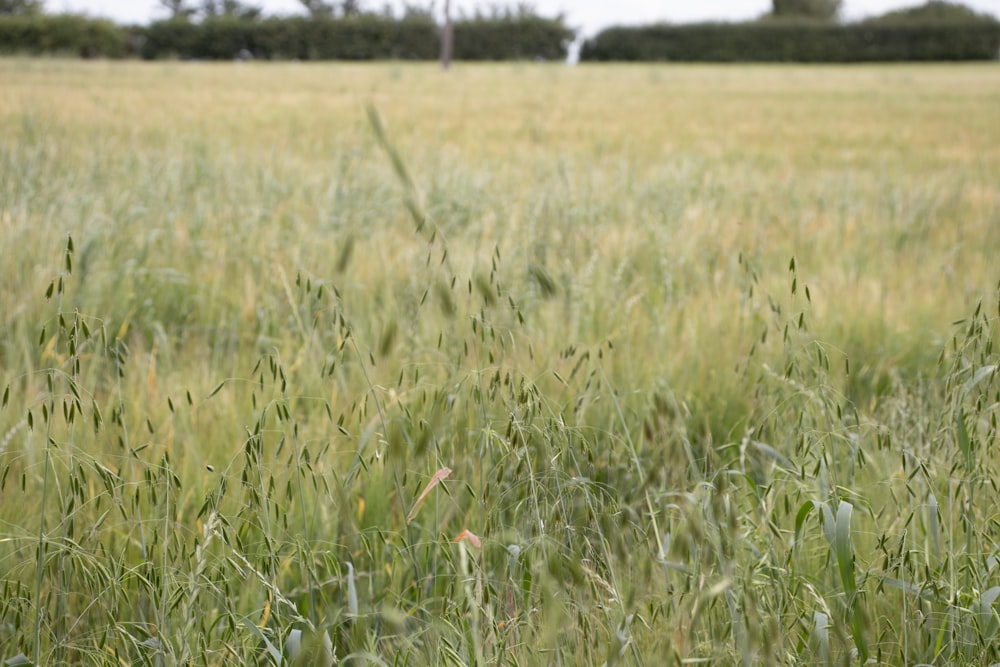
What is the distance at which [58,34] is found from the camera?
113 feet

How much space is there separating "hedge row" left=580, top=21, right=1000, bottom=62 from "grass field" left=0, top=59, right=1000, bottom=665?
38995 millimetres

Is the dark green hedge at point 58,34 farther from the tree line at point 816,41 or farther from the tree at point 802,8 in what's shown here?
the tree at point 802,8

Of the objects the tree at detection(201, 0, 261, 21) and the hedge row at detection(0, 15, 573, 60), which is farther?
the tree at detection(201, 0, 261, 21)

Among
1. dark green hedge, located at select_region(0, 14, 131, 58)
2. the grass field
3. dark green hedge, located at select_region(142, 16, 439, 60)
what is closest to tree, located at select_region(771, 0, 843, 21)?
dark green hedge, located at select_region(142, 16, 439, 60)

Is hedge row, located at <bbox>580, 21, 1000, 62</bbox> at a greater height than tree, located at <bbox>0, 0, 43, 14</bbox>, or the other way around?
tree, located at <bbox>0, 0, 43, 14</bbox>

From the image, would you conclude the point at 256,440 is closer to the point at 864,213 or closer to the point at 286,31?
the point at 864,213

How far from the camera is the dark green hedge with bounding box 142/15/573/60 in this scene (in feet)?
127

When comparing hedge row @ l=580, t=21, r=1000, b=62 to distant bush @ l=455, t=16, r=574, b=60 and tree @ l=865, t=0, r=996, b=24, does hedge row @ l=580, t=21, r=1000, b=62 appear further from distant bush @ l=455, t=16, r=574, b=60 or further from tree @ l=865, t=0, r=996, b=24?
distant bush @ l=455, t=16, r=574, b=60

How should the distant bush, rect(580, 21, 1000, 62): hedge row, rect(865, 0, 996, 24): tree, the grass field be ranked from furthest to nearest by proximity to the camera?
1. rect(865, 0, 996, 24): tree
2. rect(580, 21, 1000, 62): hedge row
3. the distant bush
4. the grass field

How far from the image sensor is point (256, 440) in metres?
0.95

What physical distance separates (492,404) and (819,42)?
4591 cm

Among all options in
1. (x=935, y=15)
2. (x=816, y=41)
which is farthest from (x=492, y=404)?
(x=935, y=15)

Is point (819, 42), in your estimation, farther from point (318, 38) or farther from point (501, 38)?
point (318, 38)

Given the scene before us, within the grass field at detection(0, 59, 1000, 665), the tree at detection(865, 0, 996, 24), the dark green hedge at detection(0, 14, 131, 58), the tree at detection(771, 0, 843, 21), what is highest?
the tree at detection(771, 0, 843, 21)
